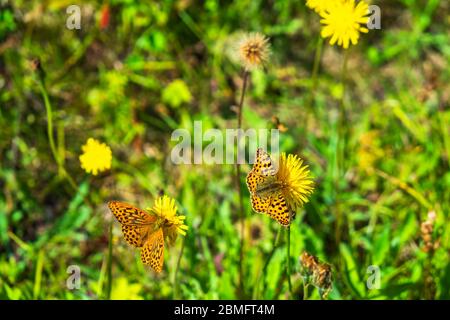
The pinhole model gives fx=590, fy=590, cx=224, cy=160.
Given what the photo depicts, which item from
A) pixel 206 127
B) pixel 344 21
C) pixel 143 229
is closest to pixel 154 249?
pixel 143 229

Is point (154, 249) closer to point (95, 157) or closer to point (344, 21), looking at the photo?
point (95, 157)

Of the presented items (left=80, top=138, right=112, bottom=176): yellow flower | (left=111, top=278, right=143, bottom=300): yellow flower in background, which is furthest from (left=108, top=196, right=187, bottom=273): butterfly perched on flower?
(left=111, top=278, right=143, bottom=300): yellow flower in background

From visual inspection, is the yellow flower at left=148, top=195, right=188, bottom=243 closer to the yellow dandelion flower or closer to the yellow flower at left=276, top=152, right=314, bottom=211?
the yellow flower at left=276, top=152, right=314, bottom=211

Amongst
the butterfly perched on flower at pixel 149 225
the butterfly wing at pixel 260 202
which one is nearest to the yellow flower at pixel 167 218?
the butterfly perched on flower at pixel 149 225

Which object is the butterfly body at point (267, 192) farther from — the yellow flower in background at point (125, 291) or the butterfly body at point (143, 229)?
the yellow flower in background at point (125, 291)
